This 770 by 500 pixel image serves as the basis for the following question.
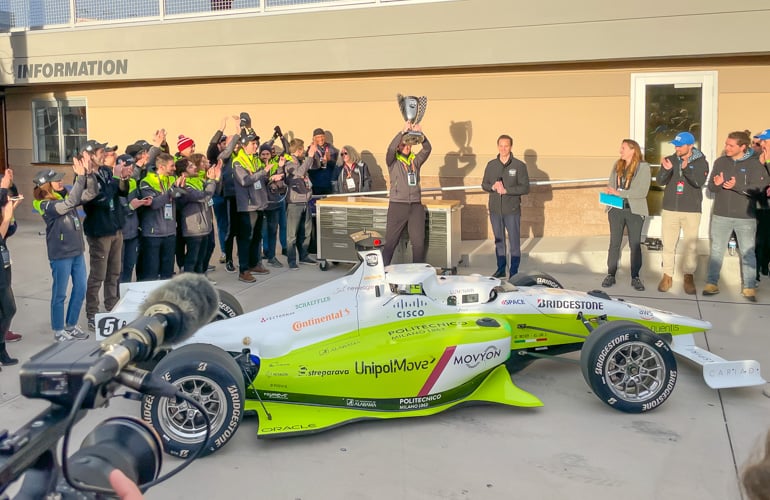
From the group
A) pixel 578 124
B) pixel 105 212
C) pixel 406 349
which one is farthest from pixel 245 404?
pixel 578 124

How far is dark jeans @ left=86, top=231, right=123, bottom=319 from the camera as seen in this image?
8258 millimetres

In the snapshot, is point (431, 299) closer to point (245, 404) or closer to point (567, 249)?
point (245, 404)

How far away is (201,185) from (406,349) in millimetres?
5050

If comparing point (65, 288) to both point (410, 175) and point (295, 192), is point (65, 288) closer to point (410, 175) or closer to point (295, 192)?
point (295, 192)

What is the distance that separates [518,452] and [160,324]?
150 inches

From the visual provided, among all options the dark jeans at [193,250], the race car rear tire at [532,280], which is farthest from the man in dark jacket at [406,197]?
the race car rear tire at [532,280]

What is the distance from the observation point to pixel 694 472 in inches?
195

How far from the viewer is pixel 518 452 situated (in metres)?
5.27

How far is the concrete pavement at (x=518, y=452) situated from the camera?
4.78m

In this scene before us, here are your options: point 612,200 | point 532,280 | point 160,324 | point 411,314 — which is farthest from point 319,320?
point 612,200

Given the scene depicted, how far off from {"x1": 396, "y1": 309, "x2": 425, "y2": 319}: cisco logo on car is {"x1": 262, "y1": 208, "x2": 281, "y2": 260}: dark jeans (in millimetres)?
5810

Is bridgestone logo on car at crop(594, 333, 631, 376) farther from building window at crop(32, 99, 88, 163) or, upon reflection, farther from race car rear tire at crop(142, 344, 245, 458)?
building window at crop(32, 99, 88, 163)

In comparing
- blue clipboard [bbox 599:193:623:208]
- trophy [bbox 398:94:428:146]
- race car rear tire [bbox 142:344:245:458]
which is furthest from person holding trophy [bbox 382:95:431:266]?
race car rear tire [bbox 142:344:245:458]

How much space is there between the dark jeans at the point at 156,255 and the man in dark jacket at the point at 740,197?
6584 mm
